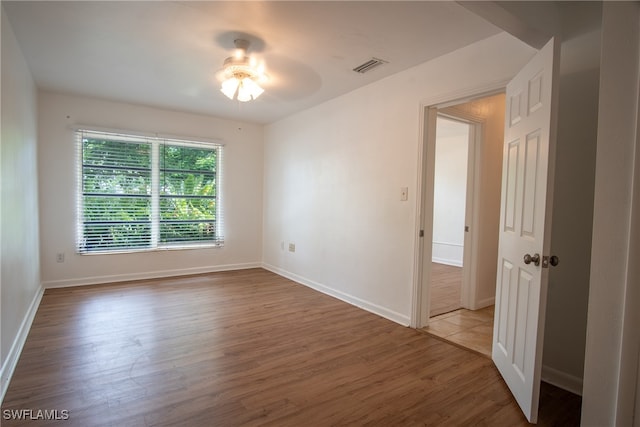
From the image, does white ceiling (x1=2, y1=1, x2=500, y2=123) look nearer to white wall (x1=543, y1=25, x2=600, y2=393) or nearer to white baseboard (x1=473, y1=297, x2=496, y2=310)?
white wall (x1=543, y1=25, x2=600, y2=393)

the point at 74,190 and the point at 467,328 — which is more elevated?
the point at 74,190

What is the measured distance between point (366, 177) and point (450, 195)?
12.8 ft

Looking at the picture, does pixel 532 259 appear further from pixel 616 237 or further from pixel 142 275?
pixel 142 275

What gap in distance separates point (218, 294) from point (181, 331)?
1202 millimetres

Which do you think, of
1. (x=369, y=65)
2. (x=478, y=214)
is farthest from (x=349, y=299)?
(x=369, y=65)

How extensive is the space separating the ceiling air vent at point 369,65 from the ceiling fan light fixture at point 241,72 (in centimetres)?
95

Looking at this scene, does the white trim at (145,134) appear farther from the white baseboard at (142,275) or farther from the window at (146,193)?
the white baseboard at (142,275)

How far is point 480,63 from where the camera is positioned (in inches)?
107

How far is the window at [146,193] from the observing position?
15.2ft

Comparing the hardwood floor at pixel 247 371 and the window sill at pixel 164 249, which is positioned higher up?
the window sill at pixel 164 249

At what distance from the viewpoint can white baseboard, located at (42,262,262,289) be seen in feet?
14.6

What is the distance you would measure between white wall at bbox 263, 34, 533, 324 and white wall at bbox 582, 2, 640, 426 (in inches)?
42.3

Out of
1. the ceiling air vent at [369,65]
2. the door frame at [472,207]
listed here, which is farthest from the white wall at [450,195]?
the ceiling air vent at [369,65]

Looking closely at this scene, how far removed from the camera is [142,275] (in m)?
5.00
